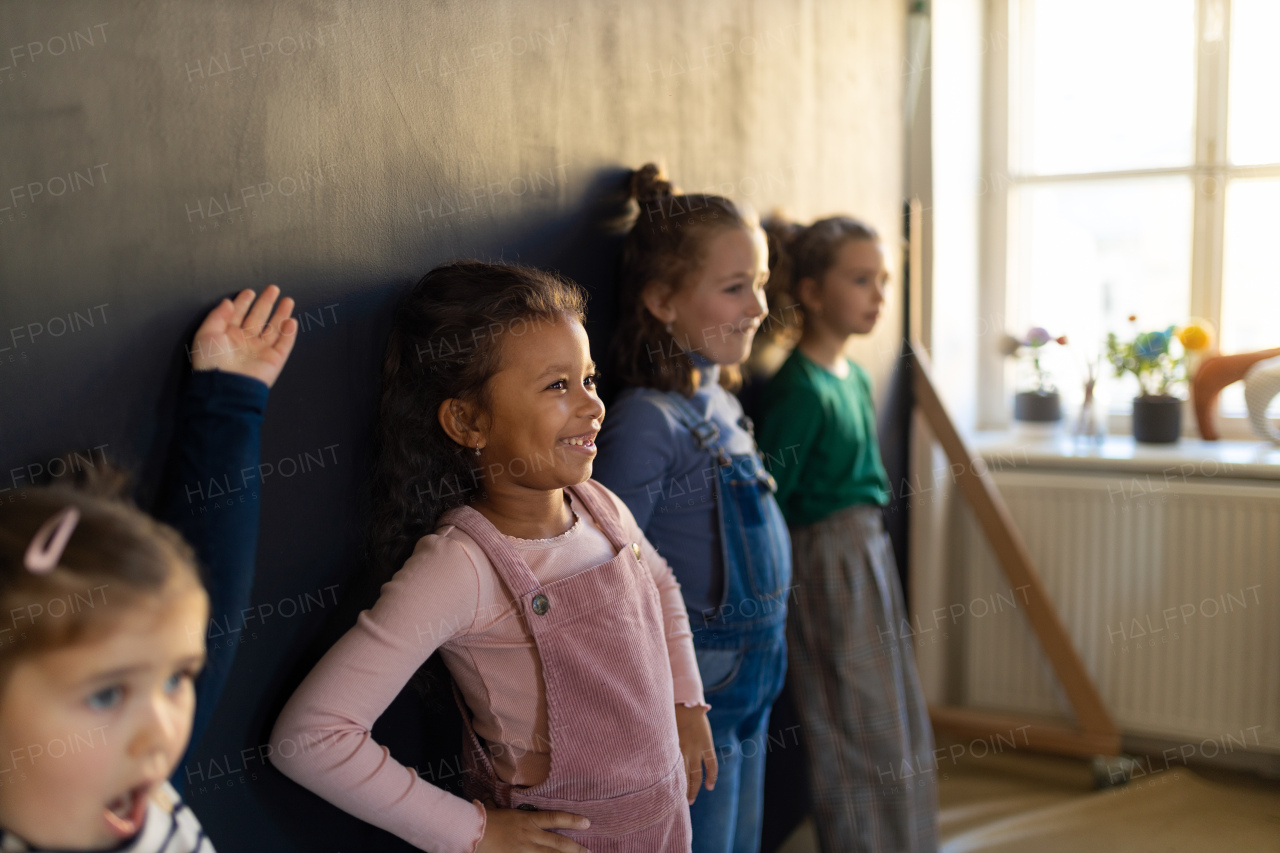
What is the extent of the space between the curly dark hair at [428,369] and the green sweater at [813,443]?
777 mm

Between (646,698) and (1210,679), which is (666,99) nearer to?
(646,698)

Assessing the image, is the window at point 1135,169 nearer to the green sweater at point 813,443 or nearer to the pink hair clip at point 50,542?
the green sweater at point 813,443

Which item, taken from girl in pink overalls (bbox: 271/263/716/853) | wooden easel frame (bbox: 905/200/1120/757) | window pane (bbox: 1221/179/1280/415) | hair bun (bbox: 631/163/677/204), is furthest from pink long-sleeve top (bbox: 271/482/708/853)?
window pane (bbox: 1221/179/1280/415)

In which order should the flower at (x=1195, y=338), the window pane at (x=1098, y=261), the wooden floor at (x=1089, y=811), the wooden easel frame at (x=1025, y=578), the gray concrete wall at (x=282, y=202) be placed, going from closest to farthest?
the gray concrete wall at (x=282, y=202), the wooden floor at (x=1089, y=811), the wooden easel frame at (x=1025, y=578), the flower at (x=1195, y=338), the window pane at (x=1098, y=261)

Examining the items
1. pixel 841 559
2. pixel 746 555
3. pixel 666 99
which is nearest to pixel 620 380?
pixel 746 555

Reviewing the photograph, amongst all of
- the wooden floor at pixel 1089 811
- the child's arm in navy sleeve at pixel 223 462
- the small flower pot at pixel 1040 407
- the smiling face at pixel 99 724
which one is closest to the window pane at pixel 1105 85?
the small flower pot at pixel 1040 407

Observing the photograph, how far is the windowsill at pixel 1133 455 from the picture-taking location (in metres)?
2.38

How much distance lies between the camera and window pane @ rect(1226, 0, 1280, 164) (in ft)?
8.62

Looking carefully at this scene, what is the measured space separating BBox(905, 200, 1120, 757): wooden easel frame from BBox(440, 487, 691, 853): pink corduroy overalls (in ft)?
4.75

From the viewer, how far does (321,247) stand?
2.93 ft

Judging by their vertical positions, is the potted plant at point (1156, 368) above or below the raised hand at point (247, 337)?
below

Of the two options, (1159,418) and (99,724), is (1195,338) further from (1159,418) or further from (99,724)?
(99,724)

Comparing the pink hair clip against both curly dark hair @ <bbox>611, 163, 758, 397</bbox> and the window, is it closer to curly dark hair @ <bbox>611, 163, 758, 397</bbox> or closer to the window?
curly dark hair @ <bbox>611, 163, 758, 397</bbox>

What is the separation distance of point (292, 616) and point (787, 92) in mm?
1342
